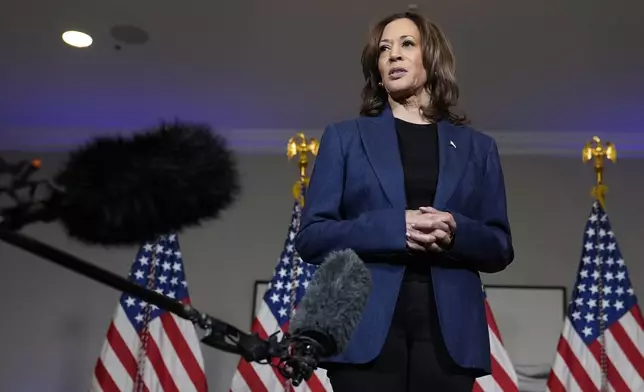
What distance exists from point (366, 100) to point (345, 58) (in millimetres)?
2173

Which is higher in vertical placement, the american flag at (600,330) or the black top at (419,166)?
the black top at (419,166)

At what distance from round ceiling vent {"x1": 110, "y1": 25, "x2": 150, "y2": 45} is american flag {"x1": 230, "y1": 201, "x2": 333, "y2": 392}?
102 cm

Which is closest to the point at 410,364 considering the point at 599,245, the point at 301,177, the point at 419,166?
the point at 419,166

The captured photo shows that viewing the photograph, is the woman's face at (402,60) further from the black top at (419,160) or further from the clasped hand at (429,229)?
the clasped hand at (429,229)

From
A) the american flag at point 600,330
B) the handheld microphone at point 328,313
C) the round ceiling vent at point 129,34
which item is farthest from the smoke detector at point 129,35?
the handheld microphone at point 328,313

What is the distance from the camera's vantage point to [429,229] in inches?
45.4

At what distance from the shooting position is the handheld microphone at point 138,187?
58 cm

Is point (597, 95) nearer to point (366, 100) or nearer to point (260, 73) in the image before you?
point (260, 73)

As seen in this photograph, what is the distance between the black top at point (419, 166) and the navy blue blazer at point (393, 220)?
0.02 metres

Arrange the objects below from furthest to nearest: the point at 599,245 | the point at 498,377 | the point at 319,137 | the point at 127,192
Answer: the point at 319,137 → the point at 599,245 → the point at 498,377 → the point at 127,192

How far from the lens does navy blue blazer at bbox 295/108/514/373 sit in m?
1.16

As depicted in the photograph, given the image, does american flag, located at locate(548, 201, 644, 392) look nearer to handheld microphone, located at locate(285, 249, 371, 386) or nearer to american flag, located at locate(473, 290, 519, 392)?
american flag, located at locate(473, 290, 519, 392)

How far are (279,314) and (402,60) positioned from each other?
2354 mm

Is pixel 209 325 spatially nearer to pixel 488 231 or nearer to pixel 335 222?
pixel 335 222
